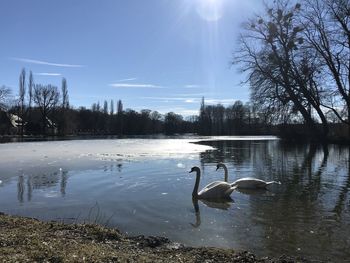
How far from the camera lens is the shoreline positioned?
5898 mm

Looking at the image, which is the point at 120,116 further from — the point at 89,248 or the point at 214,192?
the point at 89,248

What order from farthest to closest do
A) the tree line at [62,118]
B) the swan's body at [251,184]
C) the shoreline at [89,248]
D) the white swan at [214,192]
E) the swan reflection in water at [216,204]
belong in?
the tree line at [62,118]
the swan's body at [251,184]
the white swan at [214,192]
the swan reflection in water at [216,204]
the shoreline at [89,248]

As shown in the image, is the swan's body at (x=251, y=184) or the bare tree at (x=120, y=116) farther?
the bare tree at (x=120, y=116)

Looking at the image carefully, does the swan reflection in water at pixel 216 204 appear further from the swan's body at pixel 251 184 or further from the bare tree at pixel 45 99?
the bare tree at pixel 45 99

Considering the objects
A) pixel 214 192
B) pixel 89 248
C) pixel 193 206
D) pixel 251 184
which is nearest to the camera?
pixel 89 248

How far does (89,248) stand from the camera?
21.0ft

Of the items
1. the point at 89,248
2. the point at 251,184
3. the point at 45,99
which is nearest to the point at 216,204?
the point at 251,184

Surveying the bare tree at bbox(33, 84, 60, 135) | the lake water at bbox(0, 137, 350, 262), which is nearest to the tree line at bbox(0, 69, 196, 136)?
the bare tree at bbox(33, 84, 60, 135)

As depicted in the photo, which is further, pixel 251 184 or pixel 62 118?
pixel 62 118

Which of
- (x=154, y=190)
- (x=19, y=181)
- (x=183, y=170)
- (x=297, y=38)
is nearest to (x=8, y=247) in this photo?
(x=154, y=190)

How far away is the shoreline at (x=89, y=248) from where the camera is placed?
5.90 metres

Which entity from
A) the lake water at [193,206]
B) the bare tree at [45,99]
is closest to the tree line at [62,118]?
the bare tree at [45,99]

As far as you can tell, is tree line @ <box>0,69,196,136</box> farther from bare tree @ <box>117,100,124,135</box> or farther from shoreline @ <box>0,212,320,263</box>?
shoreline @ <box>0,212,320,263</box>

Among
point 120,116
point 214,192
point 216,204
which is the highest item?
point 120,116
